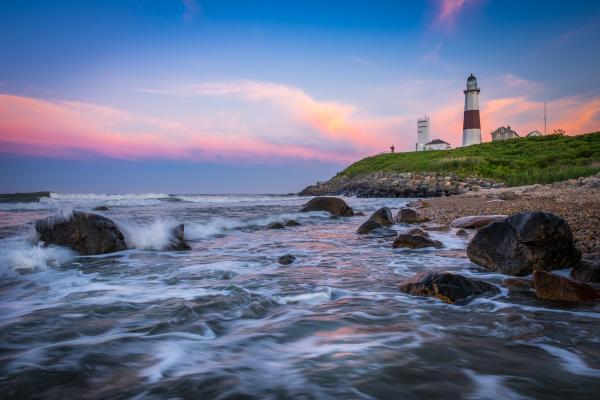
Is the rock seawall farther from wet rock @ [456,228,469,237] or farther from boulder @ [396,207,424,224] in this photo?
wet rock @ [456,228,469,237]

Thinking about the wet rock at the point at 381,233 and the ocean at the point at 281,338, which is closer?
the ocean at the point at 281,338

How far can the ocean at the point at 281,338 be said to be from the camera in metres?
1.94

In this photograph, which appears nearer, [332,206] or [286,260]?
[286,260]

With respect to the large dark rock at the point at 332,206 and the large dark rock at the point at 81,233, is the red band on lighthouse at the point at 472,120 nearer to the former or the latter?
the large dark rock at the point at 332,206

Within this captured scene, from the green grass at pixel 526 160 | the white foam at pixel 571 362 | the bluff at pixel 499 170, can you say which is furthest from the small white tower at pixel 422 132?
the white foam at pixel 571 362

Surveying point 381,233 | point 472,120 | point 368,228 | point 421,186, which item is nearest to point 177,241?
point 368,228

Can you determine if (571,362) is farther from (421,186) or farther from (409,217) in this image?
(421,186)

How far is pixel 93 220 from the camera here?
632 centimetres

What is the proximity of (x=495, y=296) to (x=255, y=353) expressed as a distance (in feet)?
7.77

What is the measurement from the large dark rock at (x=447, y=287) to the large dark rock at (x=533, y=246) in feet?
2.57

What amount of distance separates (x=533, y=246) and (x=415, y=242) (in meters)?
2.19

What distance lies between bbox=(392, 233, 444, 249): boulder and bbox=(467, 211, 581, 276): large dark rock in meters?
1.76

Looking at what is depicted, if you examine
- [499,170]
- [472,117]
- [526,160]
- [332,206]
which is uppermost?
[472,117]

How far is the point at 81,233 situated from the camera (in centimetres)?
605
